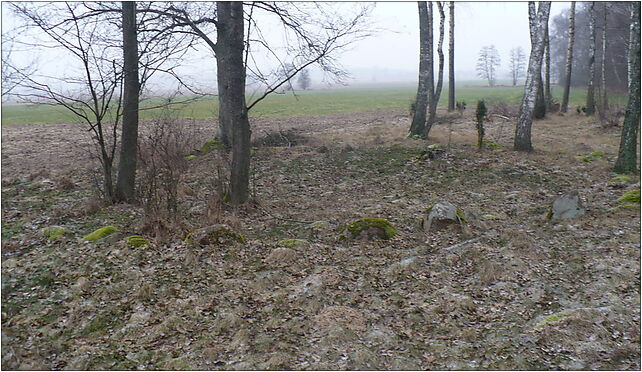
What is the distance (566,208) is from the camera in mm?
8320

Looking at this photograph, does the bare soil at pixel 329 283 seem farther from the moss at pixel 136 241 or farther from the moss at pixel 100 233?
the moss at pixel 100 233

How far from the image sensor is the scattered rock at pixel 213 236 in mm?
6895

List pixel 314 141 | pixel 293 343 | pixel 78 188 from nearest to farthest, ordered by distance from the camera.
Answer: pixel 293 343 < pixel 78 188 < pixel 314 141

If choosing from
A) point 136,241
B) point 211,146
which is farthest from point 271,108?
point 136,241

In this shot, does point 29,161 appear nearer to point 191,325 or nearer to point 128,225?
point 128,225

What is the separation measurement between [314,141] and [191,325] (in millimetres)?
10880

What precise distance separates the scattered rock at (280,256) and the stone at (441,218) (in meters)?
2.45

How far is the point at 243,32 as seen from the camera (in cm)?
847

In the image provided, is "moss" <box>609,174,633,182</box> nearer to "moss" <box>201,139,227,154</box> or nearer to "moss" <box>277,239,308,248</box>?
"moss" <box>277,239,308,248</box>

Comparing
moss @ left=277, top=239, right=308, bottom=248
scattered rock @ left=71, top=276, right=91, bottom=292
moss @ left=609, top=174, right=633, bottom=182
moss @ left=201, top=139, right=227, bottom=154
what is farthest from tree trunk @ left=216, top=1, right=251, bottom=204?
moss @ left=609, top=174, right=633, bottom=182

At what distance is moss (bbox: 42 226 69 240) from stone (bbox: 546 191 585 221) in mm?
7856

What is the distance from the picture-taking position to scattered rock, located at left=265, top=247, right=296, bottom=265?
6629 millimetres

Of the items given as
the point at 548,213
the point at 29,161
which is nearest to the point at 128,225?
the point at 548,213

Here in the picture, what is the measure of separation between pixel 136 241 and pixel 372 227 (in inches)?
138
